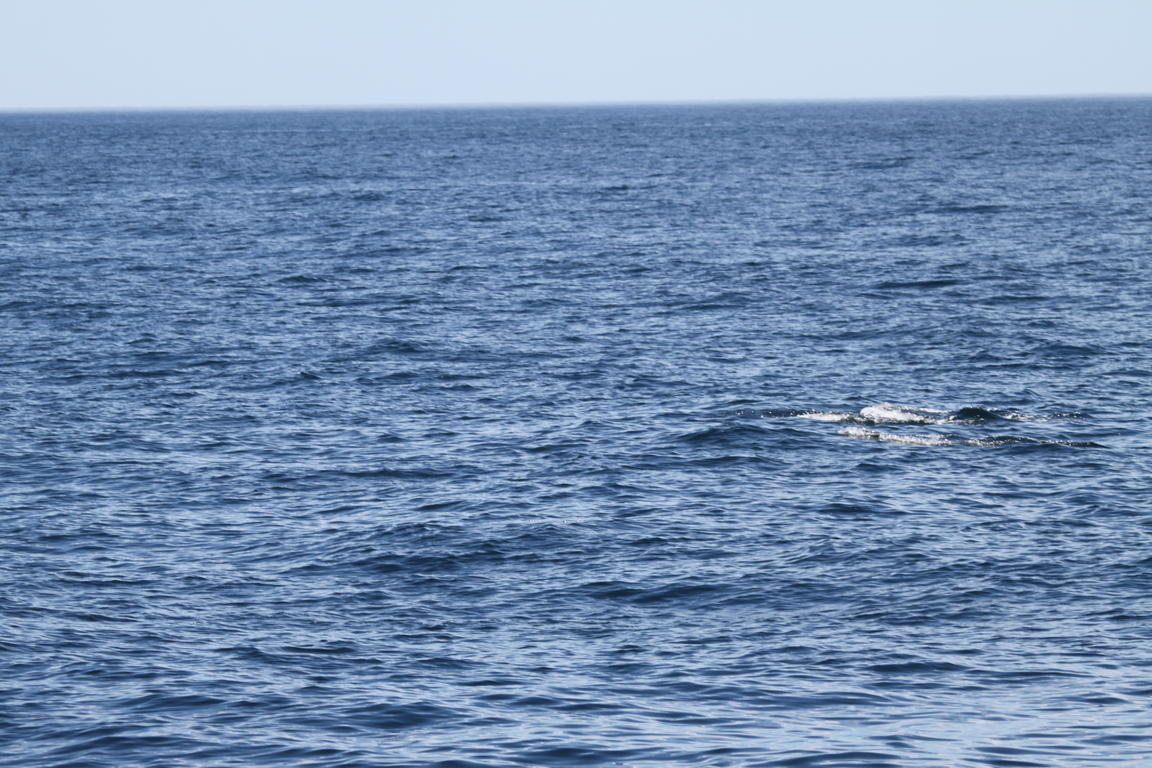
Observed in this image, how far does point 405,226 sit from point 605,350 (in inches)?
2019

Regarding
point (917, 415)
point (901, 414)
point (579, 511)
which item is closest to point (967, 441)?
point (917, 415)

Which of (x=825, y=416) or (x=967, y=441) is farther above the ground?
(x=825, y=416)

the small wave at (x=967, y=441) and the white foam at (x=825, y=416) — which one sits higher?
the white foam at (x=825, y=416)

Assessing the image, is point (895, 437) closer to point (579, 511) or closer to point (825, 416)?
point (825, 416)

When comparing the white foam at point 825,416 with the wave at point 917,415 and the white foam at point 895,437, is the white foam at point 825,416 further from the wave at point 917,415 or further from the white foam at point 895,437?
the white foam at point 895,437

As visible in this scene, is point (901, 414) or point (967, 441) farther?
point (901, 414)

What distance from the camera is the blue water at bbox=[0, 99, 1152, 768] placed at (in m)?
27.4

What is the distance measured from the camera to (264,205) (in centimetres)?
12669

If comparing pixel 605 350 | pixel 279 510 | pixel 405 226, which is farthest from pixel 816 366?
pixel 405 226

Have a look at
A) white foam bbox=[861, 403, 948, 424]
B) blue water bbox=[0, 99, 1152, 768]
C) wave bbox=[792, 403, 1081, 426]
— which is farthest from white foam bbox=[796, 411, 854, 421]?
white foam bbox=[861, 403, 948, 424]

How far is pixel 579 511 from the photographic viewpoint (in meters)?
40.8

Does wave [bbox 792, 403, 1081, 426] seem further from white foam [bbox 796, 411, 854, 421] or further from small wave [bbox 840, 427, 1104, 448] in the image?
small wave [bbox 840, 427, 1104, 448]

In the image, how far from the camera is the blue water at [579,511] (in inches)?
1080

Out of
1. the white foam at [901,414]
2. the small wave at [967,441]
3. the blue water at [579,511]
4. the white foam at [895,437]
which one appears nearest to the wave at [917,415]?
the white foam at [901,414]
